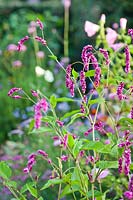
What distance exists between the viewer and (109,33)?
2928mm

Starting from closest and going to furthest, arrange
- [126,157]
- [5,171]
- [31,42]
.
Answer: [126,157] < [5,171] < [31,42]

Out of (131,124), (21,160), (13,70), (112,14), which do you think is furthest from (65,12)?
(131,124)

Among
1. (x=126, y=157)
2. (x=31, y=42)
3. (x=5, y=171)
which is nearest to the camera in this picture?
(x=126, y=157)

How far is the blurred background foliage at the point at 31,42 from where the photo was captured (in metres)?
5.41

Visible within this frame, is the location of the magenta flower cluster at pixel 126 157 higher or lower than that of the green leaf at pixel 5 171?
higher

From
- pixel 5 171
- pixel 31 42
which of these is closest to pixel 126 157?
pixel 5 171

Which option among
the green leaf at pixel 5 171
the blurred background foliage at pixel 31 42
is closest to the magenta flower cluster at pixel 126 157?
the green leaf at pixel 5 171

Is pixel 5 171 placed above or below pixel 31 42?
below


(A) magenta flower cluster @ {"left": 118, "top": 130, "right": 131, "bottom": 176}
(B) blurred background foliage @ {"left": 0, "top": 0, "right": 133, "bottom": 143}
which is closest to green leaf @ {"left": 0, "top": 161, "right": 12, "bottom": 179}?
(A) magenta flower cluster @ {"left": 118, "top": 130, "right": 131, "bottom": 176}

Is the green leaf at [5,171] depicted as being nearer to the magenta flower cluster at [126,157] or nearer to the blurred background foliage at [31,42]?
the magenta flower cluster at [126,157]

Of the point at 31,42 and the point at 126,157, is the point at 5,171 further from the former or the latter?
the point at 31,42

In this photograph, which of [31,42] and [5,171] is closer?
[5,171]

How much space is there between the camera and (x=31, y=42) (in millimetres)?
7023

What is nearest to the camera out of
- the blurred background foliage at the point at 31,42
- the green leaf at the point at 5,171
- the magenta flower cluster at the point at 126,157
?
the magenta flower cluster at the point at 126,157
